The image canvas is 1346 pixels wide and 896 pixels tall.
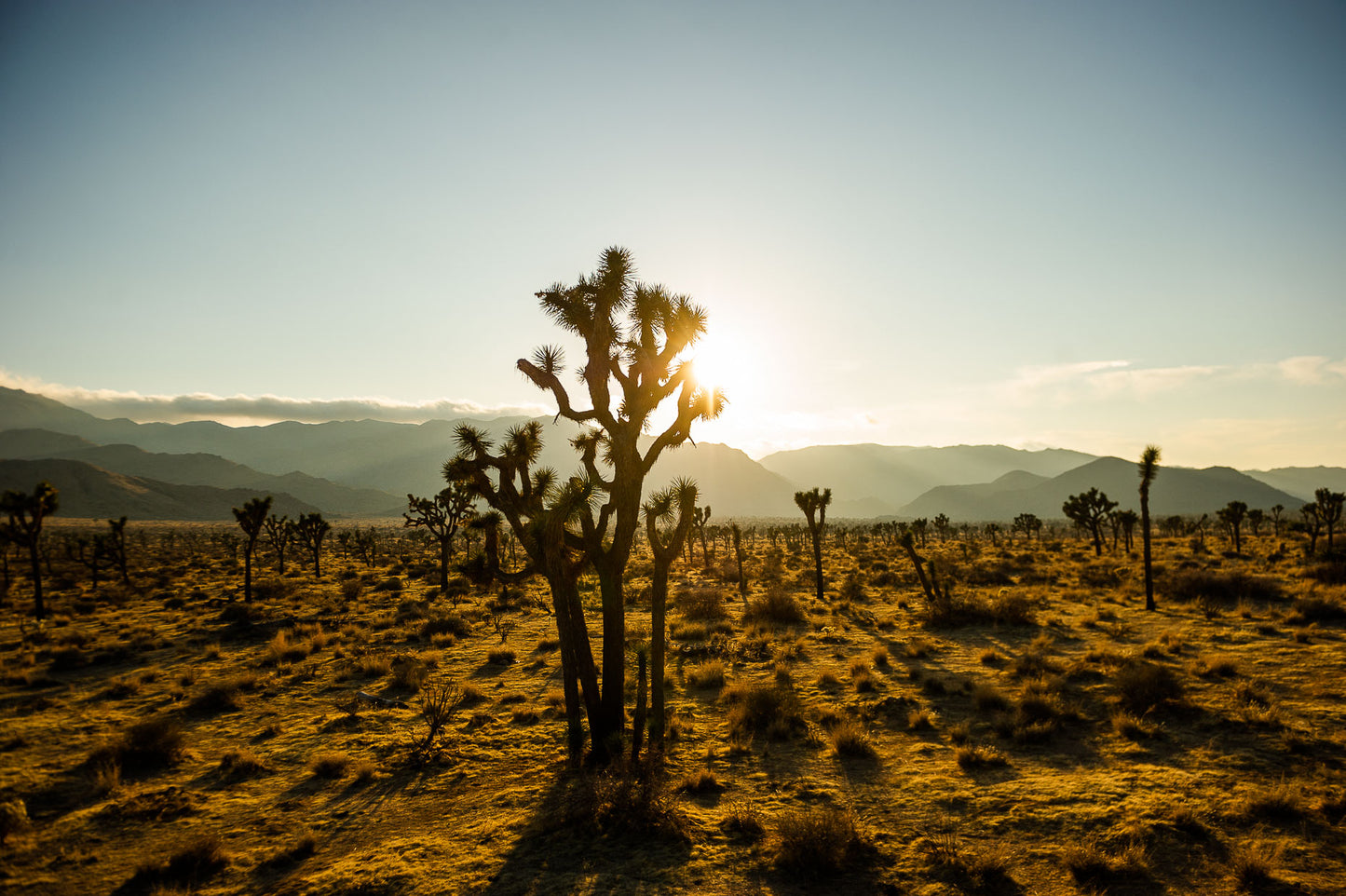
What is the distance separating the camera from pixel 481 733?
1420 centimetres

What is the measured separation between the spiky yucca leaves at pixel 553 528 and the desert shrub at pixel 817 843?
4452mm

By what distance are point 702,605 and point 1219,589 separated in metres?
23.3

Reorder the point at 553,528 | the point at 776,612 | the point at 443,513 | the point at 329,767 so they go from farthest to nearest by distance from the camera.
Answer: the point at 443,513 < the point at 776,612 < the point at 329,767 < the point at 553,528

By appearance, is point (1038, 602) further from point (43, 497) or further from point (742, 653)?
point (43, 497)

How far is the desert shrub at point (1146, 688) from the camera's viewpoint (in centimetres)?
1335

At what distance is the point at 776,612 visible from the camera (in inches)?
1069

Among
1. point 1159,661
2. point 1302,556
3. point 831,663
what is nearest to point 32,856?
point 831,663

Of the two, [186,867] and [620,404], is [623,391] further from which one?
[186,867]

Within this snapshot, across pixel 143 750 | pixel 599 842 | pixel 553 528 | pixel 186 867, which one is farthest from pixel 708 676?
pixel 143 750

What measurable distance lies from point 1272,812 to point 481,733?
1508 cm

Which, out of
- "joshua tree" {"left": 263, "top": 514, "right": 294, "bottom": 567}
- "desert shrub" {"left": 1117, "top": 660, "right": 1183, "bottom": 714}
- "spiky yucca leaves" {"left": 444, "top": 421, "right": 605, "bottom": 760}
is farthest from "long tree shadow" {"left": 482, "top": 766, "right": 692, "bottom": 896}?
"joshua tree" {"left": 263, "top": 514, "right": 294, "bottom": 567}

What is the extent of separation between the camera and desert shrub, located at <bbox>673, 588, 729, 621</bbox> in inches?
1104

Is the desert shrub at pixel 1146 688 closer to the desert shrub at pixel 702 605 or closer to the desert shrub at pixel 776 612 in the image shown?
the desert shrub at pixel 776 612

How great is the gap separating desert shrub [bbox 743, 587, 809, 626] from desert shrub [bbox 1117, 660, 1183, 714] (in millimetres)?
13688
